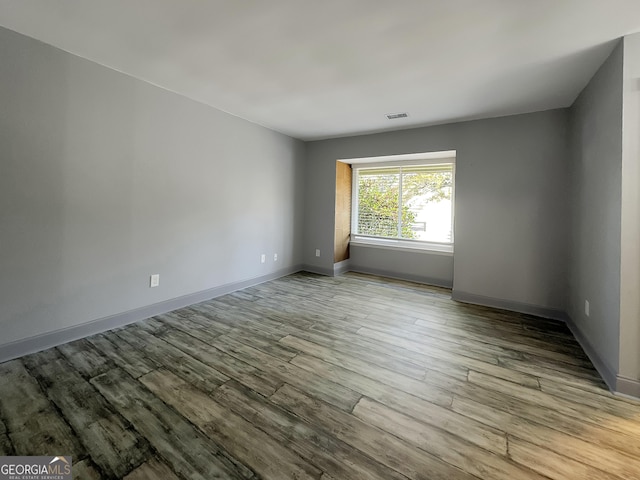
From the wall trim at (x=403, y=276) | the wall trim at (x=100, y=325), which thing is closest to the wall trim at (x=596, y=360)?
the wall trim at (x=403, y=276)

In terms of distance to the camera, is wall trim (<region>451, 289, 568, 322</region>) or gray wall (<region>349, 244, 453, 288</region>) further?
gray wall (<region>349, 244, 453, 288</region>)

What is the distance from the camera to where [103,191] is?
2.48 m

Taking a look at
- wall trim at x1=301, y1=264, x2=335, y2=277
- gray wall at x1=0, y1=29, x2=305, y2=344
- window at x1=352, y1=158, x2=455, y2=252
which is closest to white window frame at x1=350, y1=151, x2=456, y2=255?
window at x1=352, y1=158, x2=455, y2=252

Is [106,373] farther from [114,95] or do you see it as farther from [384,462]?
[114,95]

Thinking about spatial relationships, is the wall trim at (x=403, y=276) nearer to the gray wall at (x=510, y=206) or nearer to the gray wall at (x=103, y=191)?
the gray wall at (x=510, y=206)

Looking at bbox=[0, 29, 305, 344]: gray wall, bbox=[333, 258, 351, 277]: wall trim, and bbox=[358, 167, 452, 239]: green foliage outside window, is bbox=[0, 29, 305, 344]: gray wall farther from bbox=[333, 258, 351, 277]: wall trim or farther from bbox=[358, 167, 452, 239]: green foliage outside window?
bbox=[358, 167, 452, 239]: green foliage outside window

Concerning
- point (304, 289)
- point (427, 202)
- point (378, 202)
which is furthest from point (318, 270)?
point (427, 202)

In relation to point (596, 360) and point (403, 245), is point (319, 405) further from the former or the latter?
point (403, 245)

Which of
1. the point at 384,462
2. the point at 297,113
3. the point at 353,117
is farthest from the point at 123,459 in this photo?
the point at 353,117

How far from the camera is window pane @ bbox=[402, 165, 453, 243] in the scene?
14.3ft

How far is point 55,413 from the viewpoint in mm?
1523

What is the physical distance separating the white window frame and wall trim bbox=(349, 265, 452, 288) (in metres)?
0.44

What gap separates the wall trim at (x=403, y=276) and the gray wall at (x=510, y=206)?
2.12 ft

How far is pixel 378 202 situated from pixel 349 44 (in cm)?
326
